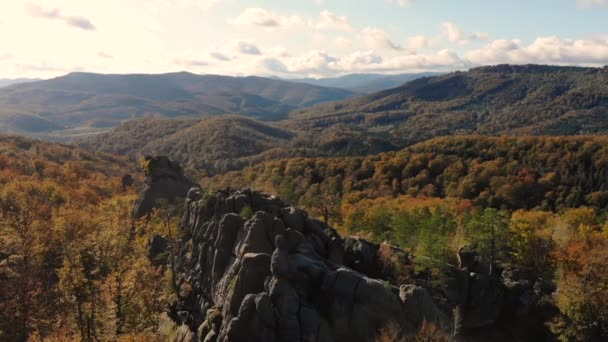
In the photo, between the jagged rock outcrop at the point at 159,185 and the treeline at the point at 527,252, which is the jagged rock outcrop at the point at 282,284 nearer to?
the treeline at the point at 527,252

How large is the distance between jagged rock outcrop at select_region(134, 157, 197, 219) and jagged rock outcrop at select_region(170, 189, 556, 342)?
4240 centimetres

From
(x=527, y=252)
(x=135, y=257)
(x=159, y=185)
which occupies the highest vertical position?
(x=159, y=185)

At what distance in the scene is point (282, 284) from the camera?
145ft

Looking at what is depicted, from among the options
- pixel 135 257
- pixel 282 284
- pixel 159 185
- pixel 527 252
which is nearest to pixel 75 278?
pixel 135 257

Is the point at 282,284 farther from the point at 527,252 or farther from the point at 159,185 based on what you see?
the point at 159,185

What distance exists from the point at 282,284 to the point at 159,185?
73.4 metres

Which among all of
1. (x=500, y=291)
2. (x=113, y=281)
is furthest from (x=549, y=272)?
(x=113, y=281)

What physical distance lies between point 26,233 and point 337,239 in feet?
198

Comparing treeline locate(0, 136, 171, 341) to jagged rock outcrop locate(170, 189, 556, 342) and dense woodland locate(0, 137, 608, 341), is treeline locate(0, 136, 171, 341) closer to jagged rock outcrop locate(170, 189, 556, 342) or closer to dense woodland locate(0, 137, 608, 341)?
dense woodland locate(0, 137, 608, 341)

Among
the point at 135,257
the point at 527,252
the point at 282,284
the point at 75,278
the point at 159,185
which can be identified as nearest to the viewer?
the point at 282,284

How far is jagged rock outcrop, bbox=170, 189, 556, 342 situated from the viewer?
42.8m

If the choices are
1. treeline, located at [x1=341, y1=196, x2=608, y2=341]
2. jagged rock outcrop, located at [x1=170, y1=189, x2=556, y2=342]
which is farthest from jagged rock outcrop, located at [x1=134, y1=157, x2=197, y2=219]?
treeline, located at [x1=341, y1=196, x2=608, y2=341]

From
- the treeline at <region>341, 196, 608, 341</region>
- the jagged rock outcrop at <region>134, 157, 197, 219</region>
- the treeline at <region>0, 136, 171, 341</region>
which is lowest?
the treeline at <region>341, 196, 608, 341</region>

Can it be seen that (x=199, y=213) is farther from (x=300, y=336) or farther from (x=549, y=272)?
(x=549, y=272)
